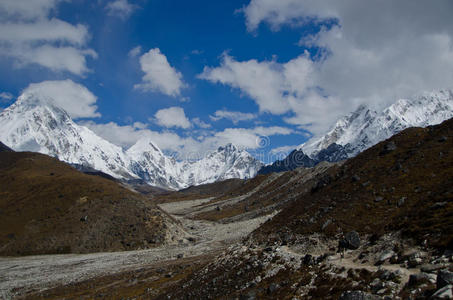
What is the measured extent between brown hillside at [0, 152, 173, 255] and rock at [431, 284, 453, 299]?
4213 inches

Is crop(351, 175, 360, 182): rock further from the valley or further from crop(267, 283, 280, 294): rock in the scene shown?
crop(267, 283, 280, 294): rock

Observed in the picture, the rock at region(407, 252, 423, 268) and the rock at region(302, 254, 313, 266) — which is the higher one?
the rock at region(407, 252, 423, 268)

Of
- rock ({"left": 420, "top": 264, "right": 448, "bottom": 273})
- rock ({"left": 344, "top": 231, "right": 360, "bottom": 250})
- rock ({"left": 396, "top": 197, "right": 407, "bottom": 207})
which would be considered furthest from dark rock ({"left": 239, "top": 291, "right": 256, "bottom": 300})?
rock ({"left": 396, "top": 197, "right": 407, "bottom": 207})

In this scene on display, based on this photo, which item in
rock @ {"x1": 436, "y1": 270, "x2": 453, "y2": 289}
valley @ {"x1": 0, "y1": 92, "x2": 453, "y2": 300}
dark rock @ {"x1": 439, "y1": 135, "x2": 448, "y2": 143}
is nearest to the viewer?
rock @ {"x1": 436, "y1": 270, "x2": 453, "y2": 289}

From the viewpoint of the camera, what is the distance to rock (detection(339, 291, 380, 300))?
59.7ft

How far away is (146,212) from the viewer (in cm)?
12938

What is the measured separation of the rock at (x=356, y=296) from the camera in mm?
18188

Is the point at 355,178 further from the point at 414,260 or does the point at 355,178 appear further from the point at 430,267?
the point at 430,267

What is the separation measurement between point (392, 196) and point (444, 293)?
19449mm

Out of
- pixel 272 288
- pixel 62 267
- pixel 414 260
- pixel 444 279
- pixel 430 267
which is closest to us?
pixel 444 279

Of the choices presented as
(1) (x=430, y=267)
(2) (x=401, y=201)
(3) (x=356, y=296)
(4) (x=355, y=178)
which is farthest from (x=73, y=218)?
(1) (x=430, y=267)

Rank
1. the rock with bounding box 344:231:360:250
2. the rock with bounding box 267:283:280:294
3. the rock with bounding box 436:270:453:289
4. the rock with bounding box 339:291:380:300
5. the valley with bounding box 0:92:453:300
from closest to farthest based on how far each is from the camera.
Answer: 1. the rock with bounding box 436:270:453:289
2. the rock with bounding box 339:291:380:300
3. the valley with bounding box 0:92:453:300
4. the rock with bounding box 267:283:280:294
5. the rock with bounding box 344:231:360:250

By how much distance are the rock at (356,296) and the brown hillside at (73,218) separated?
102026 mm

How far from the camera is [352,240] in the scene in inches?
1094
